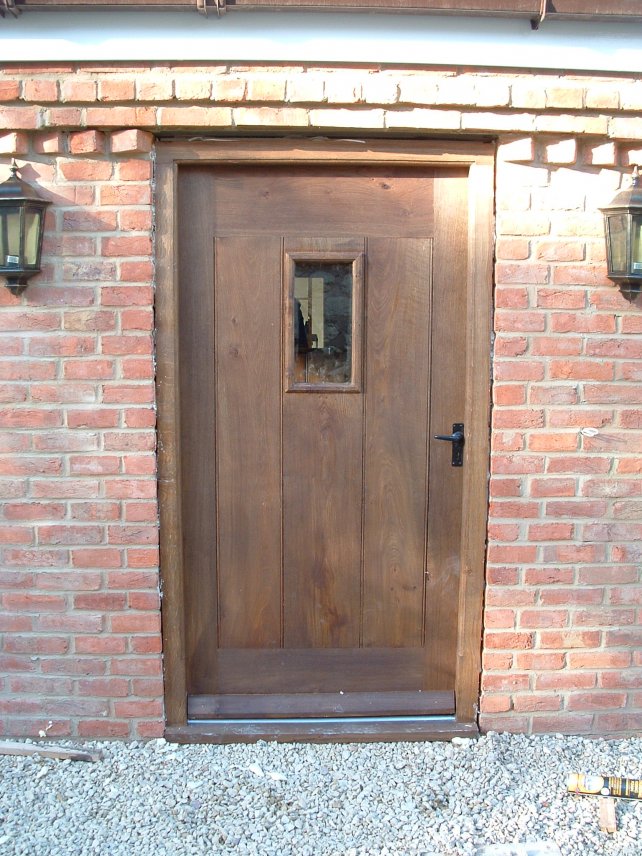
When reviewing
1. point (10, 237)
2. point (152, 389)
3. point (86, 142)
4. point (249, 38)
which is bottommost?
point (152, 389)

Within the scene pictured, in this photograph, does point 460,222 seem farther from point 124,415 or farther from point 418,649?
point 418,649

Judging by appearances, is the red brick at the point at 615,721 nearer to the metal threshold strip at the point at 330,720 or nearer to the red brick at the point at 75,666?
the metal threshold strip at the point at 330,720

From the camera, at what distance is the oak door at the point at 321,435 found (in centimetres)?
266

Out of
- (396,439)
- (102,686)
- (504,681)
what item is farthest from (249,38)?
(504,681)

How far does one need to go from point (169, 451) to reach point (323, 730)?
1199 mm

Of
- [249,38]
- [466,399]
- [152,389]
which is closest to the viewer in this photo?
[249,38]

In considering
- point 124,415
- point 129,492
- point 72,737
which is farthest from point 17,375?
point 72,737

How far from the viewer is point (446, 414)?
275 cm

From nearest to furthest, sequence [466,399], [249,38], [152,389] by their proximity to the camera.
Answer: [249,38] < [152,389] < [466,399]

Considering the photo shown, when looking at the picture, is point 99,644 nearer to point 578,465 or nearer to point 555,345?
point 578,465

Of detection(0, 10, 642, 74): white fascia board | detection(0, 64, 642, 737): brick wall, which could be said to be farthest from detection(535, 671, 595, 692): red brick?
detection(0, 10, 642, 74): white fascia board

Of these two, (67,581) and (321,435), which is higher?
(321,435)

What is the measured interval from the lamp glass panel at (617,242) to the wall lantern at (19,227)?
75.9 inches

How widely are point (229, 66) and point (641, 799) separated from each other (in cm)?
279
